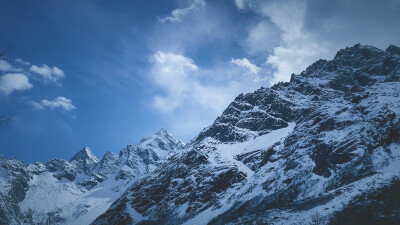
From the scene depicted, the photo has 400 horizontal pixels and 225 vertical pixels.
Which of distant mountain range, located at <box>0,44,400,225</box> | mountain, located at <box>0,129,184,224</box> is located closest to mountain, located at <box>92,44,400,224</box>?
distant mountain range, located at <box>0,44,400,225</box>

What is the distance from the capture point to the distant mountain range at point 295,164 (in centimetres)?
3047

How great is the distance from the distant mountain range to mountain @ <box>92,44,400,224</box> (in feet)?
0.66

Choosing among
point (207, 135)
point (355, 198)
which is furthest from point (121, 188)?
point (355, 198)

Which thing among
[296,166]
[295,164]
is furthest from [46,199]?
[296,166]

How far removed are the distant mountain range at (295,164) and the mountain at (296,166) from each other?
20cm

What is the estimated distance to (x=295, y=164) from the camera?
5194cm

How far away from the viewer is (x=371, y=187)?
2834 centimetres

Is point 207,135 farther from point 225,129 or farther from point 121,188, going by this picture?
point 121,188

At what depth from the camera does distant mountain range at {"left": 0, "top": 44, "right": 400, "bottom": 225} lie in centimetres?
3047

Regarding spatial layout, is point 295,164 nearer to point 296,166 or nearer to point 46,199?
point 296,166

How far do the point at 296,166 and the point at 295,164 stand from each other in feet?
2.72

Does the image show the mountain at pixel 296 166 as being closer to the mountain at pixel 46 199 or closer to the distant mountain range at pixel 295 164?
the distant mountain range at pixel 295 164

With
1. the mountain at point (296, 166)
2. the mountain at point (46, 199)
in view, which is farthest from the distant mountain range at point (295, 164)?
the mountain at point (46, 199)

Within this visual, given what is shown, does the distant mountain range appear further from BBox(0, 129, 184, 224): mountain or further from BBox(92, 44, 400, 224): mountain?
BBox(0, 129, 184, 224): mountain
